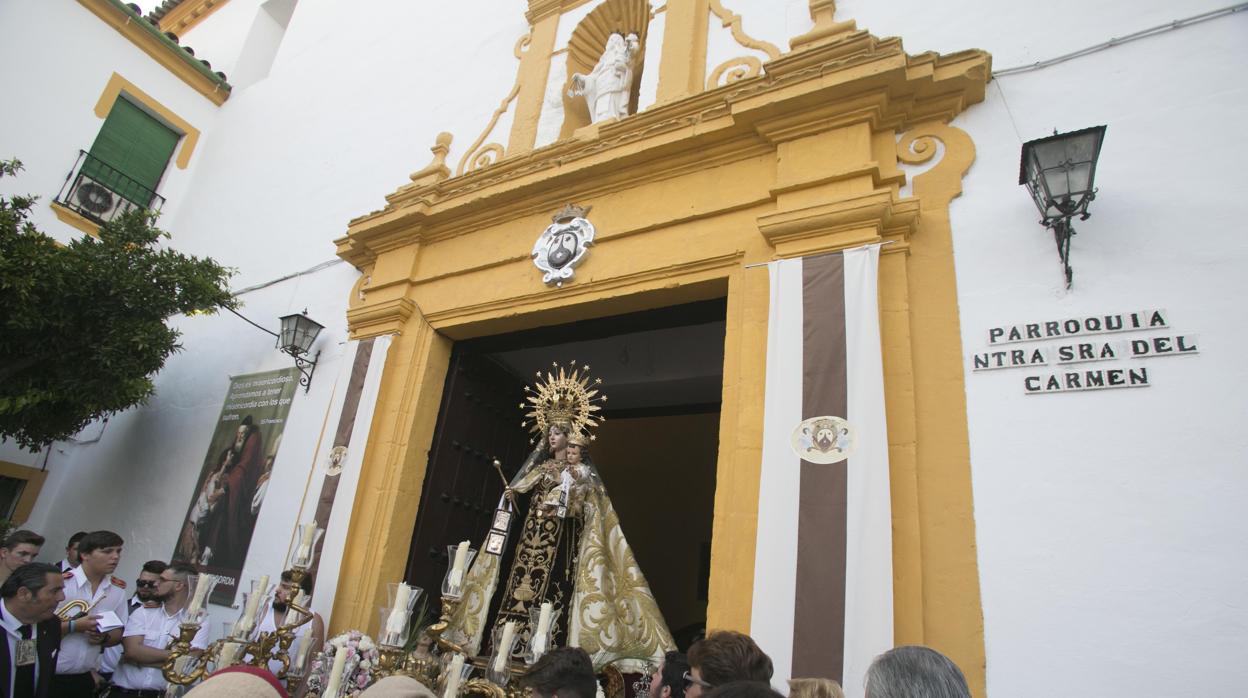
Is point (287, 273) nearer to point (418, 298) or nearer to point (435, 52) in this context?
point (418, 298)

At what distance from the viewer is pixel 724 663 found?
2.34 metres

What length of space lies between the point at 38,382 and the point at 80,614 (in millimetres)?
3402

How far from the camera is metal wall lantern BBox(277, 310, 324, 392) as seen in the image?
6020 millimetres

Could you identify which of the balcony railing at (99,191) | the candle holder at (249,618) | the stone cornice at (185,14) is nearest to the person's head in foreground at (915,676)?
the candle holder at (249,618)

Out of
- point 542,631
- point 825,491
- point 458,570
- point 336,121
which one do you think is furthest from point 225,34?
point 825,491

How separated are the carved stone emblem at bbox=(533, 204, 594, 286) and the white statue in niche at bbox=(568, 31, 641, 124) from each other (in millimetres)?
1001

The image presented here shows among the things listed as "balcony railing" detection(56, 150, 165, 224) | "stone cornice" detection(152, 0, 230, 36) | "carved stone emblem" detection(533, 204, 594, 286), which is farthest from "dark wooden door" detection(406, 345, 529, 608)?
"stone cornice" detection(152, 0, 230, 36)

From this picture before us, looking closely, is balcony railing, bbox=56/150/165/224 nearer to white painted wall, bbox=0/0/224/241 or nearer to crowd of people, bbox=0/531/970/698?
white painted wall, bbox=0/0/224/241

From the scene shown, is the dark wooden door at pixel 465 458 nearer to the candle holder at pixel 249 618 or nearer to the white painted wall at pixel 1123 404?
the candle holder at pixel 249 618

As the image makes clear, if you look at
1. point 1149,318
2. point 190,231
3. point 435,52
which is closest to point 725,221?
point 1149,318

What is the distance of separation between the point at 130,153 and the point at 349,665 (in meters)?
8.04

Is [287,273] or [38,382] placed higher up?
[287,273]

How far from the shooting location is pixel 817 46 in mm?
4301

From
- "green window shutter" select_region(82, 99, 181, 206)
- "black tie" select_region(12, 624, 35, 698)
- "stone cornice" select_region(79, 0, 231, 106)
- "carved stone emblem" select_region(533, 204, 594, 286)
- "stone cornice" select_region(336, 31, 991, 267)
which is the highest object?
"stone cornice" select_region(79, 0, 231, 106)
